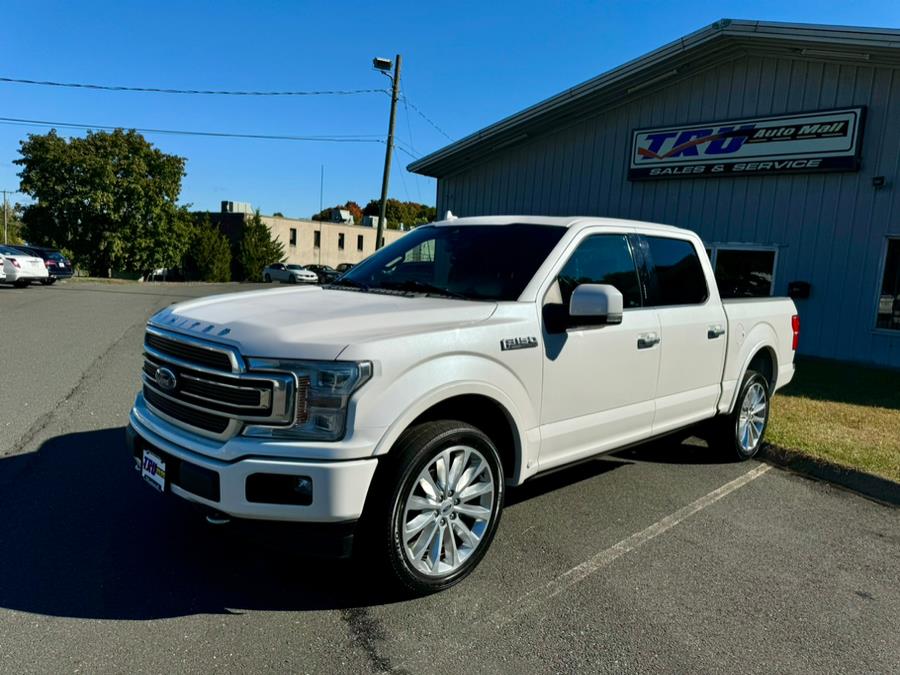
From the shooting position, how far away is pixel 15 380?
7629 millimetres

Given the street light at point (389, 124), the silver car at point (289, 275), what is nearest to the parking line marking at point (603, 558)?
the street light at point (389, 124)

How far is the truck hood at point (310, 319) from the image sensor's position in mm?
2840

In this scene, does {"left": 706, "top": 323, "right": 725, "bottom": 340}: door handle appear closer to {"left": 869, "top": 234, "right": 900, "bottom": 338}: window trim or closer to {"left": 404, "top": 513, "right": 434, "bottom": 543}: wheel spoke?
{"left": 404, "top": 513, "right": 434, "bottom": 543}: wheel spoke

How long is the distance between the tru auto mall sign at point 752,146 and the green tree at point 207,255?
42.7 metres

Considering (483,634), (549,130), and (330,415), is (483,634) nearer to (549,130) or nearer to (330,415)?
(330,415)

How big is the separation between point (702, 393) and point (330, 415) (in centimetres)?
323

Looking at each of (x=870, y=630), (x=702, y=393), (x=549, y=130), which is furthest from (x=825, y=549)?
(x=549, y=130)

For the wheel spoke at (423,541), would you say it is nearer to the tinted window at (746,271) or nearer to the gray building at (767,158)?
the tinted window at (746,271)

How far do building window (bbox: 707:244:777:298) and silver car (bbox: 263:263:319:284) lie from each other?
3341 cm

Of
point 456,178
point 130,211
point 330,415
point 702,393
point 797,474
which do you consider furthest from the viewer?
point 130,211

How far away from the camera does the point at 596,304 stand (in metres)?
3.46

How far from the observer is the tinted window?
481 inches

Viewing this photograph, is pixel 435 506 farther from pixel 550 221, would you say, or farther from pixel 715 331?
pixel 715 331

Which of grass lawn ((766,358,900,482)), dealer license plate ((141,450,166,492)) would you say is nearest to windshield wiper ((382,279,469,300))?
dealer license plate ((141,450,166,492))
